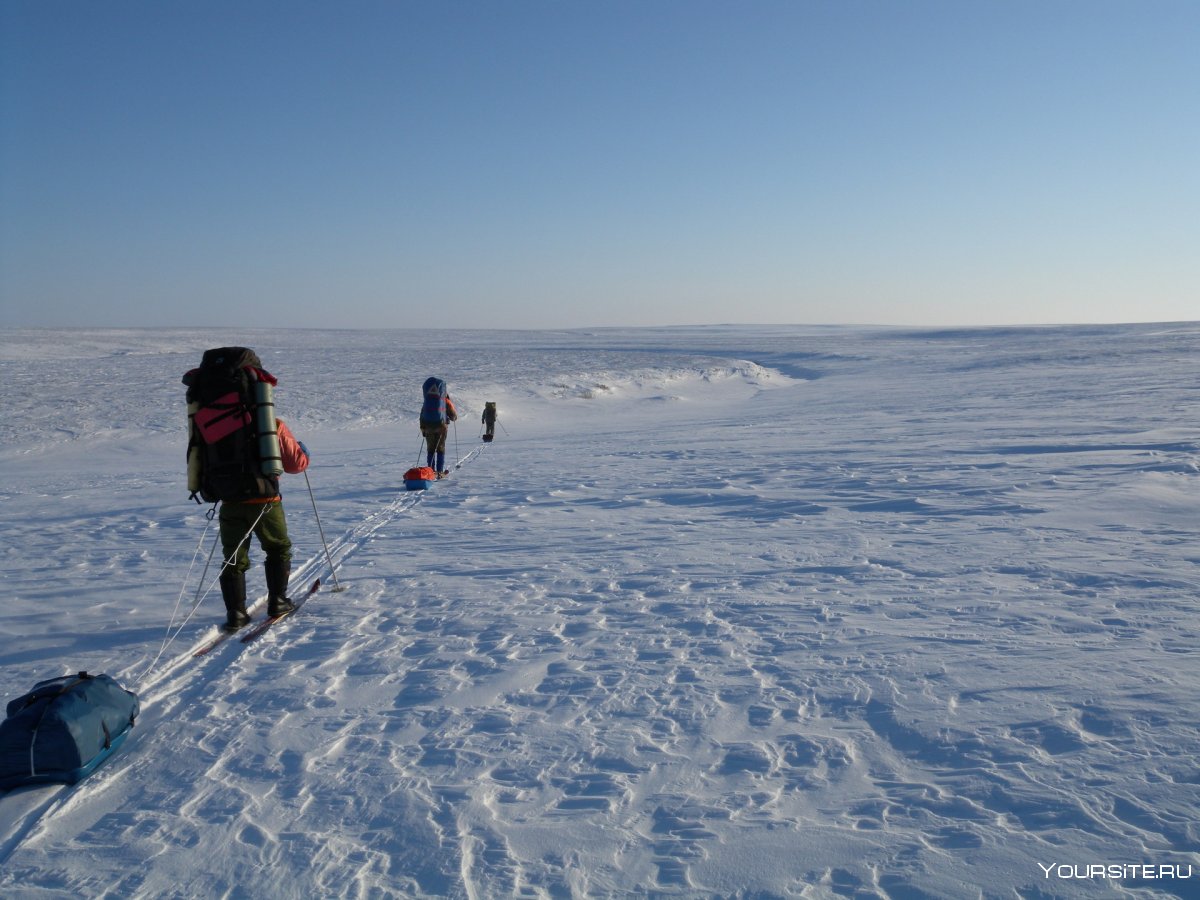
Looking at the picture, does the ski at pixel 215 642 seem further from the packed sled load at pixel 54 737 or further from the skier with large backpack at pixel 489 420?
the skier with large backpack at pixel 489 420

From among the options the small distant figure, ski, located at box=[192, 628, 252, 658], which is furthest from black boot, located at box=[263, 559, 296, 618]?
the small distant figure

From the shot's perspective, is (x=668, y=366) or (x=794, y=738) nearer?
(x=794, y=738)

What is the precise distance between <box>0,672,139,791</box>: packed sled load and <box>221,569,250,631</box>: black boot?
1.80 m

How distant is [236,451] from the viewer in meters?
5.38

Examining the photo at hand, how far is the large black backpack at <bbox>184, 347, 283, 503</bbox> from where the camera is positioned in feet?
17.3

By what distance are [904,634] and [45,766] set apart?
4669mm

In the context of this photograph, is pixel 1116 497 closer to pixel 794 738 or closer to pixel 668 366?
pixel 794 738

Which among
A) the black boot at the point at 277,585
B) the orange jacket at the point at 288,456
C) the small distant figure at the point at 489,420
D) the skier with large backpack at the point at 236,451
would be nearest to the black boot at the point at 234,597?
the skier with large backpack at the point at 236,451

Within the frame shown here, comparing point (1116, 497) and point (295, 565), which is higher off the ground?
point (1116, 497)

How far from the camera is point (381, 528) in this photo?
9242 mm

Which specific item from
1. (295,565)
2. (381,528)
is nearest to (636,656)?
(295,565)
